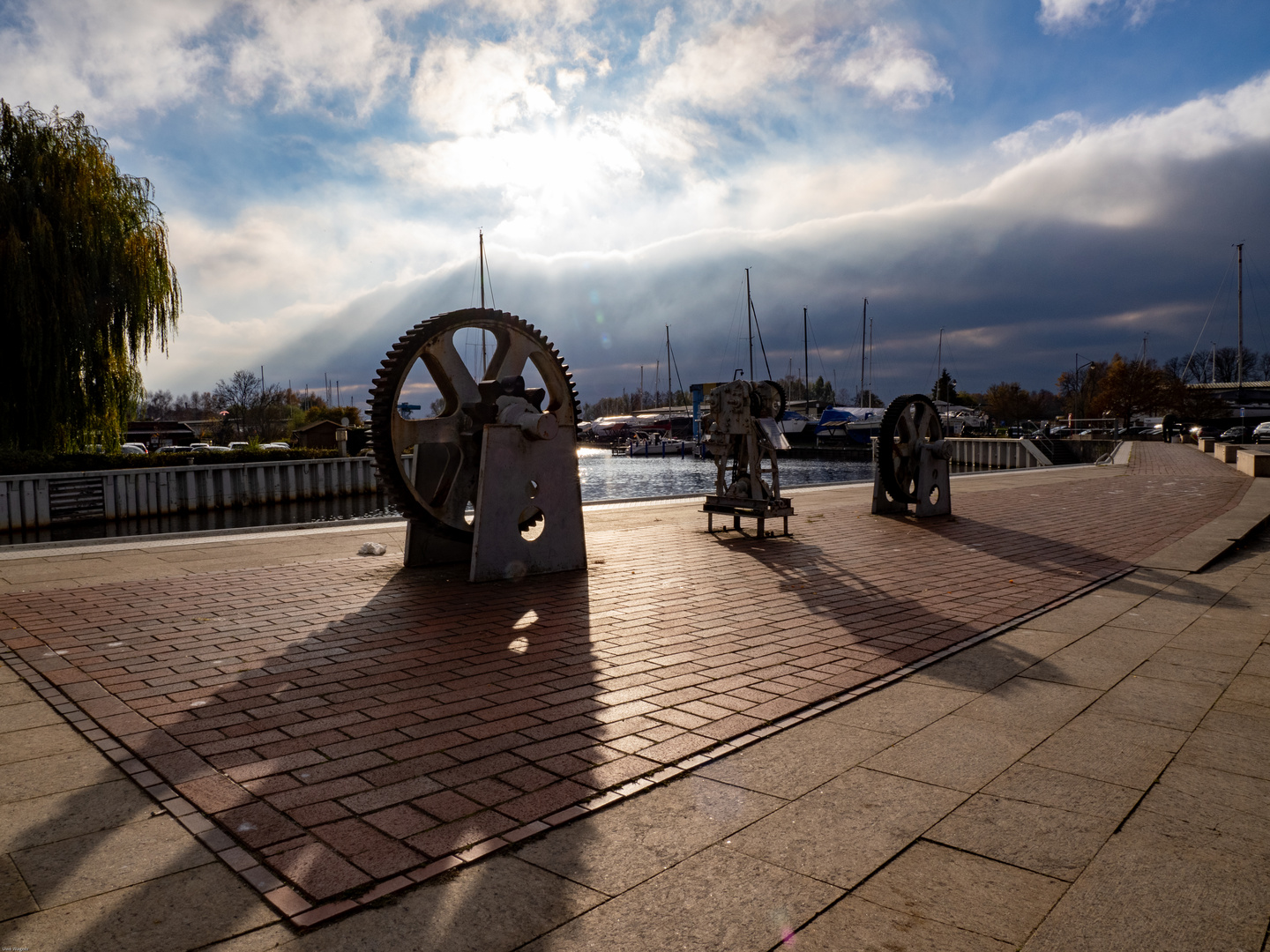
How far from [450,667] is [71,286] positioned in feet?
75.6

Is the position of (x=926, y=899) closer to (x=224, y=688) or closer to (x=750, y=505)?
(x=224, y=688)

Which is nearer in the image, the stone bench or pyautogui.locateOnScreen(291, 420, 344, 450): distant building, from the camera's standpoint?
the stone bench

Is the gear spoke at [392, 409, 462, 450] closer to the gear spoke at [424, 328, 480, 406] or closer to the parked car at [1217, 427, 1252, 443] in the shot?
the gear spoke at [424, 328, 480, 406]

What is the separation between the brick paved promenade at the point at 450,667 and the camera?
309cm

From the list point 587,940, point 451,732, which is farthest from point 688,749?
point 587,940

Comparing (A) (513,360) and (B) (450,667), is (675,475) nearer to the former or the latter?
(A) (513,360)

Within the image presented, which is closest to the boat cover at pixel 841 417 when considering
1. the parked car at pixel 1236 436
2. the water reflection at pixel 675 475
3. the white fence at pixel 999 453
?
the water reflection at pixel 675 475

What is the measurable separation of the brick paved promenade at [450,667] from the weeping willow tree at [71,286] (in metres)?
17.8

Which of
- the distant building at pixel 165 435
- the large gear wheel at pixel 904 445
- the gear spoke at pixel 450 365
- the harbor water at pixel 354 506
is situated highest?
the distant building at pixel 165 435

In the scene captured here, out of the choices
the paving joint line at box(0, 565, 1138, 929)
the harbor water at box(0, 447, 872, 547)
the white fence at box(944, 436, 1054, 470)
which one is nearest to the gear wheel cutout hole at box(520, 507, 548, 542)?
the paving joint line at box(0, 565, 1138, 929)

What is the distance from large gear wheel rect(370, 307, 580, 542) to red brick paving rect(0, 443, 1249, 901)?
831 mm

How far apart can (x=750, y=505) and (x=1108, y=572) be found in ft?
13.4

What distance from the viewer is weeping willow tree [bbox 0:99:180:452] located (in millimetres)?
21844

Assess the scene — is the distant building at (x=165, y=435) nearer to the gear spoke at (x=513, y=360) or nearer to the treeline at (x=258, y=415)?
the treeline at (x=258, y=415)
